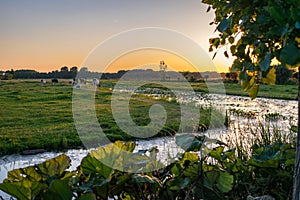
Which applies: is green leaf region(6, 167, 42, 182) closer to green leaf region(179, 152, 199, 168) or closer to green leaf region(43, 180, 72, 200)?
green leaf region(43, 180, 72, 200)

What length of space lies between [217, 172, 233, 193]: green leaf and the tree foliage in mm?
323

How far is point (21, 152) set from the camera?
19.6 feet

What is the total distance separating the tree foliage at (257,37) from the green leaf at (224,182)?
1.06 ft

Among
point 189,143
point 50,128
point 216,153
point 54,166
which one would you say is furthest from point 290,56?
point 50,128

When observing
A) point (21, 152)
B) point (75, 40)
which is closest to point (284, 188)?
point (21, 152)

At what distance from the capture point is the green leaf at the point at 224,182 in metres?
1.22

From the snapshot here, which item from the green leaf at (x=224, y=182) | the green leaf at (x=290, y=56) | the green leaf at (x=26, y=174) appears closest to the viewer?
the green leaf at (x=290, y=56)

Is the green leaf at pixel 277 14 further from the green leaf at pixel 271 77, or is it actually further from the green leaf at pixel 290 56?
the green leaf at pixel 271 77

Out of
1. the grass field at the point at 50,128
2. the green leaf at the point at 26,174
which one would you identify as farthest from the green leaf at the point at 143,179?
the grass field at the point at 50,128

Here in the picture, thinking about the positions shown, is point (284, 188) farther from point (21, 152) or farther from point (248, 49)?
point (21, 152)

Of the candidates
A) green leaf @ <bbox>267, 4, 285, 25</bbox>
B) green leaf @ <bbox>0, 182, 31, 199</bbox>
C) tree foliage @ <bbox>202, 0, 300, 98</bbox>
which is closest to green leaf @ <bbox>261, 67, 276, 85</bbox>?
tree foliage @ <bbox>202, 0, 300, 98</bbox>

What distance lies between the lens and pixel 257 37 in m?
1.03

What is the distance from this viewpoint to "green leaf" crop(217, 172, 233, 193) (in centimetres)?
122

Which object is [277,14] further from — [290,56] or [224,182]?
[224,182]
